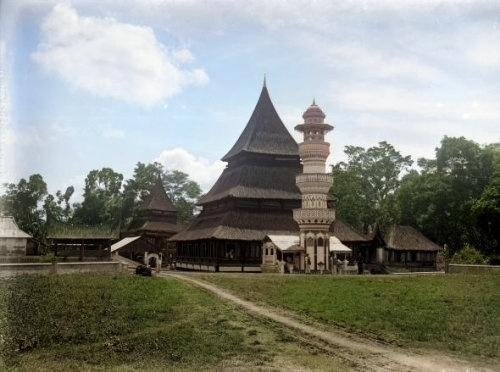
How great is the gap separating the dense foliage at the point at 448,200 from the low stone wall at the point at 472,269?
35.8 ft

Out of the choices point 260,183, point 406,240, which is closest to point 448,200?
point 406,240

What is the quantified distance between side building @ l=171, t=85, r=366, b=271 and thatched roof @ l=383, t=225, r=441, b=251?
7.72m

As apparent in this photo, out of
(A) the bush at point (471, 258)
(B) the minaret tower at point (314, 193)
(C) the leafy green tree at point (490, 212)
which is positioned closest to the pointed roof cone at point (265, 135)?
(B) the minaret tower at point (314, 193)

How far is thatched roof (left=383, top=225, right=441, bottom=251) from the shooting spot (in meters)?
53.8

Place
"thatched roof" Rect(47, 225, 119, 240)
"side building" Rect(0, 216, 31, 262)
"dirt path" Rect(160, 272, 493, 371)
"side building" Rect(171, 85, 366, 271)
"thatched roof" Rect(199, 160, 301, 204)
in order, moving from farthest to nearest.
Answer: "thatched roof" Rect(199, 160, 301, 204) < "side building" Rect(171, 85, 366, 271) < "side building" Rect(0, 216, 31, 262) < "thatched roof" Rect(47, 225, 119, 240) < "dirt path" Rect(160, 272, 493, 371)

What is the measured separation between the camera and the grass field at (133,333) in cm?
1400

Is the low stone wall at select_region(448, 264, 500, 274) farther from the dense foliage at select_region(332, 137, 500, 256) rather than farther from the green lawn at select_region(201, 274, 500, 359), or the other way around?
the dense foliage at select_region(332, 137, 500, 256)

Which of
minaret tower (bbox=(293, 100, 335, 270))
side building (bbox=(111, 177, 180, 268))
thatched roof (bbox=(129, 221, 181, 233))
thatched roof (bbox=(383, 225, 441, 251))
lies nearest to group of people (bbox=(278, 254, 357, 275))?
minaret tower (bbox=(293, 100, 335, 270))

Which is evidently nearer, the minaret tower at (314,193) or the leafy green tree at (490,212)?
the minaret tower at (314,193)

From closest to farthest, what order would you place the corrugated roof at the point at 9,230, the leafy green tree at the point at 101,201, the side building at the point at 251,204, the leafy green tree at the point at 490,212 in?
1. the corrugated roof at the point at 9,230
2. the side building at the point at 251,204
3. the leafy green tree at the point at 490,212
4. the leafy green tree at the point at 101,201

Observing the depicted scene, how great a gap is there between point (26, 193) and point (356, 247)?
3751cm

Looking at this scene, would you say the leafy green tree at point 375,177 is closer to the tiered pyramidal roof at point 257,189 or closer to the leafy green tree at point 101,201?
the tiered pyramidal roof at point 257,189

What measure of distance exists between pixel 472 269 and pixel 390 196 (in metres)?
33.4

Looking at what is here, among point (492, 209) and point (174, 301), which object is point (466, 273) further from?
point (174, 301)
